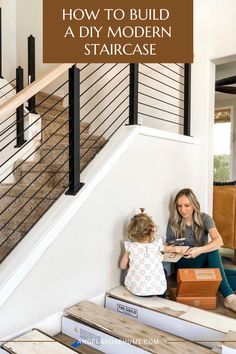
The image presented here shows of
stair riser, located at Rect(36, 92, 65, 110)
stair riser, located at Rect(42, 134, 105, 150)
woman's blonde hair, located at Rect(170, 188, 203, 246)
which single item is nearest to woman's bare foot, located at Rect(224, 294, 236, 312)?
woman's blonde hair, located at Rect(170, 188, 203, 246)

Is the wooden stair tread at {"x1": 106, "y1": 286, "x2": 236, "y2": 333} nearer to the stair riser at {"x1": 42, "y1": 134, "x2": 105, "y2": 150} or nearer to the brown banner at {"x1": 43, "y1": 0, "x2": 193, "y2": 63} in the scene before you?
the stair riser at {"x1": 42, "y1": 134, "x2": 105, "y2": 150}

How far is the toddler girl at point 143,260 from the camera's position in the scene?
217 centimetres

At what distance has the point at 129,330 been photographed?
1802mm

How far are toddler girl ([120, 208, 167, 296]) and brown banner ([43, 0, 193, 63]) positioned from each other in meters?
1.47

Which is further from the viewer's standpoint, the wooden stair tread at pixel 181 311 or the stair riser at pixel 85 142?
the stair riser at pixel 85 142

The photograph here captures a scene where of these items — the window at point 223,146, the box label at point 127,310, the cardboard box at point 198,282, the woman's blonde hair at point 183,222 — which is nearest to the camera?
the box label at point 127,310

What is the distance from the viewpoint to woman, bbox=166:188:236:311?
8.21 ft

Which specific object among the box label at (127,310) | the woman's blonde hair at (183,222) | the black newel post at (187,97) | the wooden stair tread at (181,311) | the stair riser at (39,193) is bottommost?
the box label at (127,310)

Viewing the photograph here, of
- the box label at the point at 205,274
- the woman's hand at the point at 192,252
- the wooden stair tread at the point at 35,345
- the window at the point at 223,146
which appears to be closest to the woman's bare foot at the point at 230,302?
the box label at the point at 205,274

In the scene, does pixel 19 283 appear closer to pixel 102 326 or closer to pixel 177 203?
pixel 102 326

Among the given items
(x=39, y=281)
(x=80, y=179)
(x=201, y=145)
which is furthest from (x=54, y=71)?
(x=201, y=145)

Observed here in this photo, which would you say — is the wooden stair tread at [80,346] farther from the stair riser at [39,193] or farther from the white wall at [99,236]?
the stair riser at [39,193]

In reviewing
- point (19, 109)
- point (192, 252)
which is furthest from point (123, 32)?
point (192, 252)

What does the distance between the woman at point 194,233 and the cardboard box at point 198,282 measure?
0.63 ft
